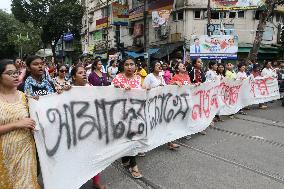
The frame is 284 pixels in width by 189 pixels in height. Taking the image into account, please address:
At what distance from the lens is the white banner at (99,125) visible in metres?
3.81

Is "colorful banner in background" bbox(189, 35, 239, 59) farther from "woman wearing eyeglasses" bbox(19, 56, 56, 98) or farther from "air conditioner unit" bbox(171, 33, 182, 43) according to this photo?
"woman wearing eyeglasses" bbox(19, 56, 56, 98)

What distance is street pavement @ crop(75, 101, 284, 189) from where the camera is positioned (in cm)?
478

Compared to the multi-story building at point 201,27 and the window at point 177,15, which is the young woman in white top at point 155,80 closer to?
the multi-story building at point 201,27

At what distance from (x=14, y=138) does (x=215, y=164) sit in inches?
132

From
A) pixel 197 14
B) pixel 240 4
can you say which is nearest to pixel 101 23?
pixel 197 14

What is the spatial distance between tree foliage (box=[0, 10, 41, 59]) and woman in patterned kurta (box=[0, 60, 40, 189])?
55536 mm

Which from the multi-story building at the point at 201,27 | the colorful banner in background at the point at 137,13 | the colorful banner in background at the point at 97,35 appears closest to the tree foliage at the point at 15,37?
the colorful banner in background at the point at 97,35

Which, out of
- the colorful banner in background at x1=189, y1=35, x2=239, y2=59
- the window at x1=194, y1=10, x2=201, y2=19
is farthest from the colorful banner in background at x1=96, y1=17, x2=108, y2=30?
the colorful banner in background at x1=189, y1=35, x2=239, y2=59

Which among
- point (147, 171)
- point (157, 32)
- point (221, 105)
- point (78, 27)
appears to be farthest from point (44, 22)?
point (147, 171)

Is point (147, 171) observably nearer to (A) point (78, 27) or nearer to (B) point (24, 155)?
(B) point (24, 155)

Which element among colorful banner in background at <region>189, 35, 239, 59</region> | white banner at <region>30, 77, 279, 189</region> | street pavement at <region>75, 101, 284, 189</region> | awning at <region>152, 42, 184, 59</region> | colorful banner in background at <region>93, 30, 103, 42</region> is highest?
colorful banner in background at <region>93, 30, 103, 42</region>

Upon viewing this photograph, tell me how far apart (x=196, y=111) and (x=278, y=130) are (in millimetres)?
2305

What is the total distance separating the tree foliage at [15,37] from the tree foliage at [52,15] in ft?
33.7

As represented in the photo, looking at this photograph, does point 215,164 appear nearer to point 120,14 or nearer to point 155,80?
point 155,80
